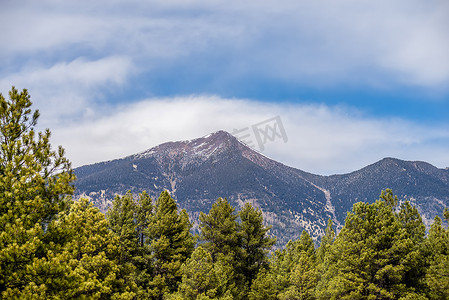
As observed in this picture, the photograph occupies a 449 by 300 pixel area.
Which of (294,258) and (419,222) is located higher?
(419,222)

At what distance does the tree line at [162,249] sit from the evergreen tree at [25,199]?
0.03 meters

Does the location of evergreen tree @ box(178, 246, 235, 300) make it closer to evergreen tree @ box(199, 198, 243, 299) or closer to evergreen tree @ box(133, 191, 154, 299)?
evergreen tree @ box(133, 191, 154, 299)

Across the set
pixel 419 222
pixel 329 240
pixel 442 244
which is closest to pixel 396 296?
pixel 442 244

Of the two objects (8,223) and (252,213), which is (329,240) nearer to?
(252,213)

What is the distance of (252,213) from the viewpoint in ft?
114

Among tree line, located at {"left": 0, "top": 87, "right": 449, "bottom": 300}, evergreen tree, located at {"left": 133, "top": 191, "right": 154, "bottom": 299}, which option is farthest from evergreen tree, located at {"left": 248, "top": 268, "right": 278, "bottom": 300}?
evergreen tree, located at {"left": 133, "top": 191, "right": 154, "bottom": 299}

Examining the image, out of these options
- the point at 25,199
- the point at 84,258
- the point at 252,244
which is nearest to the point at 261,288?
the point at 252,244

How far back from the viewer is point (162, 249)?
28.5m

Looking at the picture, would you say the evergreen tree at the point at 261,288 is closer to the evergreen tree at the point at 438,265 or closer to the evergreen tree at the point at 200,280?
the evergreen tree at the point at 200,280

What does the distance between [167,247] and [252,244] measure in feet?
30.4

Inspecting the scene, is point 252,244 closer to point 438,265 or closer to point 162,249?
point 162,249

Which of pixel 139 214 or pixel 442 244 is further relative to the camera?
pixel 139 214

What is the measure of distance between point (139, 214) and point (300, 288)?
18049mm

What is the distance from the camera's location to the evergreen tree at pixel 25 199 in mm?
10047
